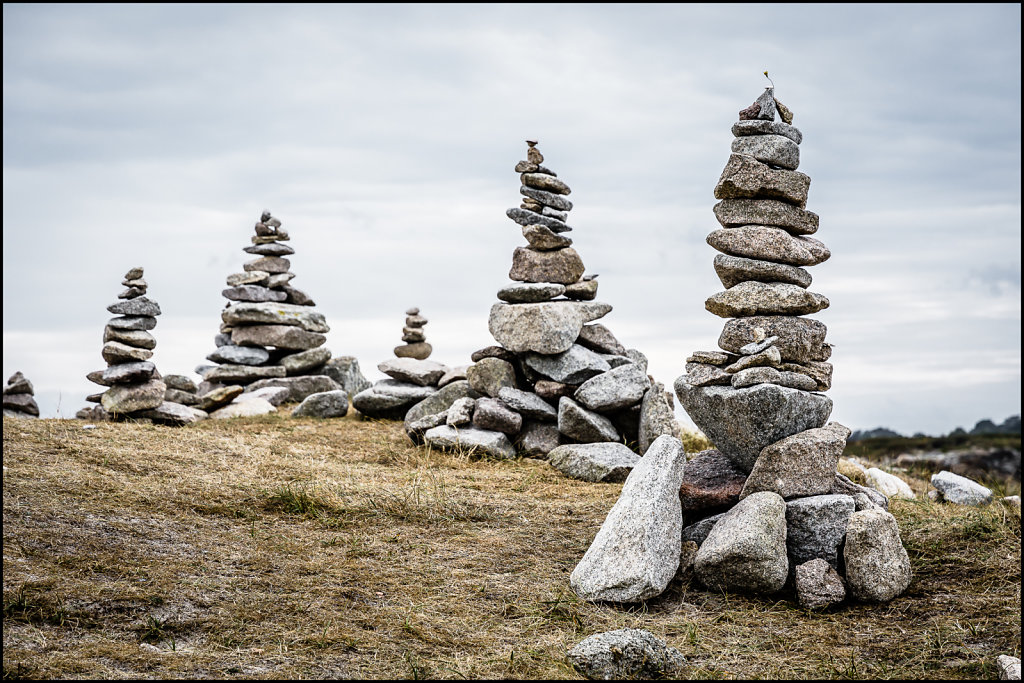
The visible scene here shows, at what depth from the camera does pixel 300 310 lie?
20797mm

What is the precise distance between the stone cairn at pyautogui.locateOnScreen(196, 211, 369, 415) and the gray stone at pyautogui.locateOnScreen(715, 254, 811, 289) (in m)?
11.7

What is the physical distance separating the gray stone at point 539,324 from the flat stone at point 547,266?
18.5 inches

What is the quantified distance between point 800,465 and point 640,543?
76.6 inches

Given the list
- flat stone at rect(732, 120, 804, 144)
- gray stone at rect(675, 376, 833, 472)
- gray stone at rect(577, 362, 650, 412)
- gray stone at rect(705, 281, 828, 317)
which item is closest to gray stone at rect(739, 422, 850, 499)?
gray stone at rect(675, 376, 833, 472)

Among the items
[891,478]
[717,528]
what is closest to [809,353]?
[717,528]

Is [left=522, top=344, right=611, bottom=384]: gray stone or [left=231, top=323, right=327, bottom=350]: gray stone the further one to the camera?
[left=231, top=323, right=327, bottom=350]: gray stone

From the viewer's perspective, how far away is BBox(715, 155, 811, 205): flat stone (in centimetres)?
1015

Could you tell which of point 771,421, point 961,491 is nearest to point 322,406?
point 771,421

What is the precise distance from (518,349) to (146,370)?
6.58 m

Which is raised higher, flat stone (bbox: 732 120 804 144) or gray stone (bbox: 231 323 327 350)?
flat stone (bbox: 732 120 804 144)

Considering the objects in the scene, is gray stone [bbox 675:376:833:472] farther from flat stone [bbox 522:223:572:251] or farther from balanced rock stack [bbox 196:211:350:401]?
balanced rock stack [bbox 196:211:350:401]

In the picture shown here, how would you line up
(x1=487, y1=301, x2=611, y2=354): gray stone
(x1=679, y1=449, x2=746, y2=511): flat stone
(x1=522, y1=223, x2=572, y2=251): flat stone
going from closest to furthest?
(x1=679, y1=449, x2=746, y2=511): flat stone < (x1=487, y1=301, x2=611, y2=354): gray stone < (x1=522, y1=223, x2=572, y2=251): flat stone

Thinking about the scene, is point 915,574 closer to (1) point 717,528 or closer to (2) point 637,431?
(1) point 717,528

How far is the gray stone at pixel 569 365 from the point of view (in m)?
14.6
